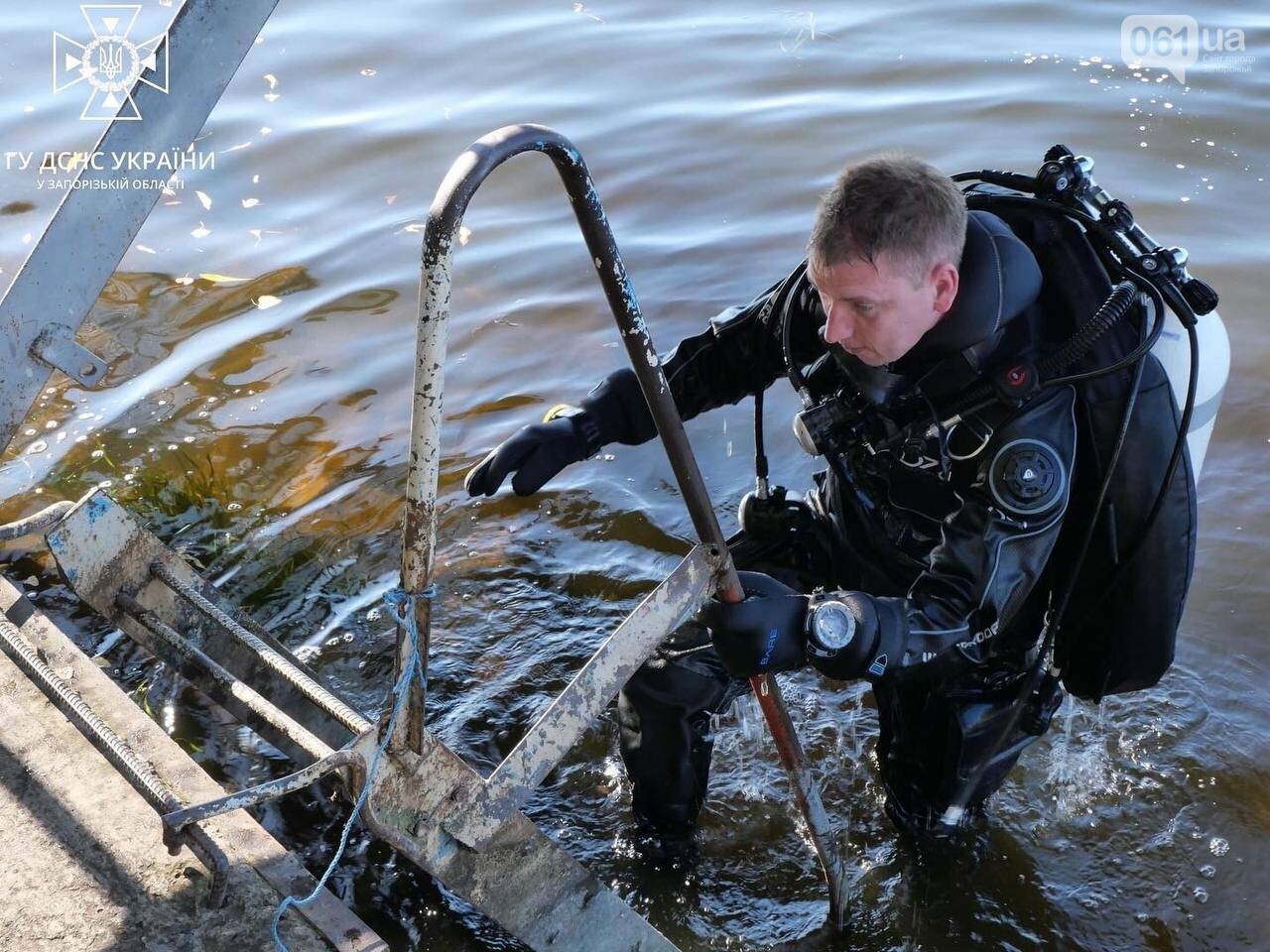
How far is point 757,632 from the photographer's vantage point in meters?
2.64

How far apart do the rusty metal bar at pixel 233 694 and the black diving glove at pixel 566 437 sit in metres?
0.68

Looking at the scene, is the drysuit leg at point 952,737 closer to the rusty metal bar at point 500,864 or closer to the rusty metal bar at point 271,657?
the rusty metal bar at point 500,864

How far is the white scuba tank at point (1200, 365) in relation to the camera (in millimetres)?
2770

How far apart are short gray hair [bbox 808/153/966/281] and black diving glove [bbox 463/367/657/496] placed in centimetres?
82

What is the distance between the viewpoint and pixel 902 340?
2.68 metres

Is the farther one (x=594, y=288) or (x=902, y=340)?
(x=594, y=288)

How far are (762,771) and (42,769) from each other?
2.02m

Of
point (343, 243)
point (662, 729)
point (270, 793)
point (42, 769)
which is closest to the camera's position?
point (270, 793)

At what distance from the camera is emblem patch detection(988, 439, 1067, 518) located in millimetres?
2607

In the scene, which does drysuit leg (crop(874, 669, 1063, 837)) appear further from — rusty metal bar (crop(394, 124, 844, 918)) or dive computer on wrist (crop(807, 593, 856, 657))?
rusty metal bar (crop(394, 124, 844, 918))

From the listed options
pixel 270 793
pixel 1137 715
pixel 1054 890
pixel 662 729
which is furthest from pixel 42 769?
pixel 1137 715

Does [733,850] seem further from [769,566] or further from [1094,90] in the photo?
[1094,90]
